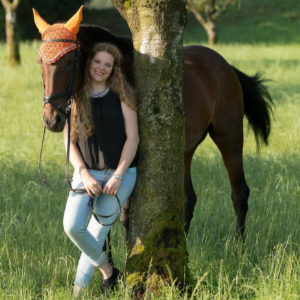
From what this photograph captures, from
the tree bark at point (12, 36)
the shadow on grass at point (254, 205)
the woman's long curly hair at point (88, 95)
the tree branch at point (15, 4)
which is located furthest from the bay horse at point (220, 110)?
the tree branch at point (15, 4)

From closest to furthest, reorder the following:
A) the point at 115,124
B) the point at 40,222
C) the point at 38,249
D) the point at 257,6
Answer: the point at 115,124 < the point at 38,249 < the point at 40,222 < the point at 257,6

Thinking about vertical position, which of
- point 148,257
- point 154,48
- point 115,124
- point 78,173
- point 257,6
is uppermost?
point 257,6

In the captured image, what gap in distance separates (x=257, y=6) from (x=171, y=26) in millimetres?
41066

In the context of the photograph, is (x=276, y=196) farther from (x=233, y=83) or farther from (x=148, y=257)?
(x=148, y=257)


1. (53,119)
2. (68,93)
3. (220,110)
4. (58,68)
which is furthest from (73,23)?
(220,110)

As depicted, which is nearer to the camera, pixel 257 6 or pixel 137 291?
pixel 137 291

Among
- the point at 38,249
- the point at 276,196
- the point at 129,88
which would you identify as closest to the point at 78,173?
the point at 129,88

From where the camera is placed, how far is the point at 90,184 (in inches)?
127

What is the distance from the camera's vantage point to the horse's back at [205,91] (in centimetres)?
464

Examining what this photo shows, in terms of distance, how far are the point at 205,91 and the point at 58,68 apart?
2127 mm

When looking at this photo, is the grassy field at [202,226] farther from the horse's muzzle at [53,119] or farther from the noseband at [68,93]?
the noseband at [68,93]

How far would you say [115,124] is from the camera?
3.31 m

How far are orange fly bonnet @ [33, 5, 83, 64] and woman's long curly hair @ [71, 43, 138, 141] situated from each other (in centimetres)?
25

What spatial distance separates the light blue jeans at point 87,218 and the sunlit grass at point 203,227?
20 cm
